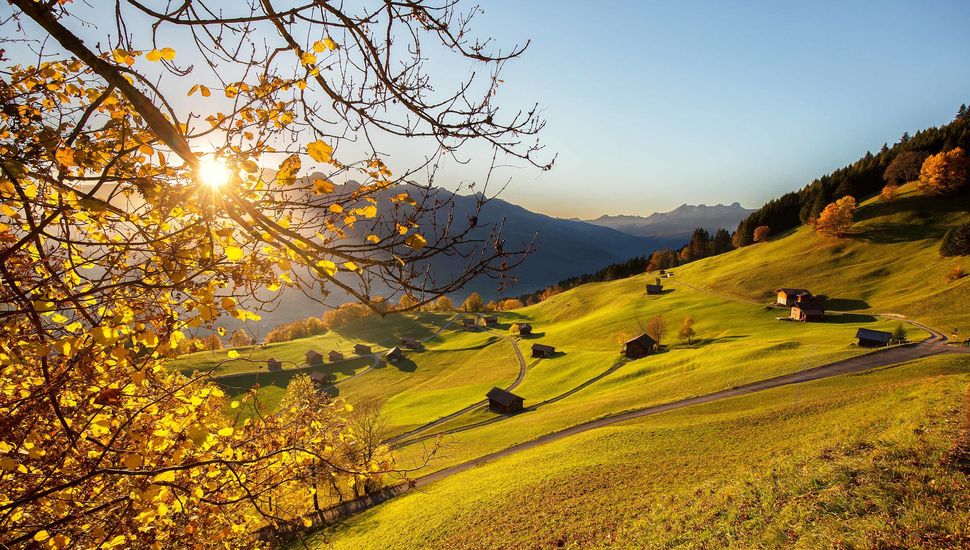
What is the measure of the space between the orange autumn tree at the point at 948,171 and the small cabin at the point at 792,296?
44.4 m

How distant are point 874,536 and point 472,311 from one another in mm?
125076

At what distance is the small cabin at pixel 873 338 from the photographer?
43375mm

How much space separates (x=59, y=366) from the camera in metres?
3.85

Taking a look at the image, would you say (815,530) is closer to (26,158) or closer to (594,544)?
(594,544)

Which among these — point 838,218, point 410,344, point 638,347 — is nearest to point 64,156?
point 638,347

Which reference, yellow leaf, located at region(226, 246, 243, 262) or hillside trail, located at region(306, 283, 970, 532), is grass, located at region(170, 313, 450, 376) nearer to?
hillside trail, located at region(306, 283, 970, 532)

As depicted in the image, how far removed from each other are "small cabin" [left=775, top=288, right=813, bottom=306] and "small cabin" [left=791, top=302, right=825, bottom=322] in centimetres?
170

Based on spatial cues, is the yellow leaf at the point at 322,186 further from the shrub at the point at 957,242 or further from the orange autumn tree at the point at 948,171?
the orange autumn tree at the point at 948,171

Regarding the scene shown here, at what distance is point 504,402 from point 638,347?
25.6 m

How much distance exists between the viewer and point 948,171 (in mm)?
84438

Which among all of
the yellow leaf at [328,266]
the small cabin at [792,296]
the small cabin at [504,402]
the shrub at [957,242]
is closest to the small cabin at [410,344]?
the small cabin at [504,402]

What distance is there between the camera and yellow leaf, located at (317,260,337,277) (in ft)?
10.9

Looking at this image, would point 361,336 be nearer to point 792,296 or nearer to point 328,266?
point 792,296

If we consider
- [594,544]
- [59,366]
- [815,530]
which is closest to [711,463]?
[594,544]
